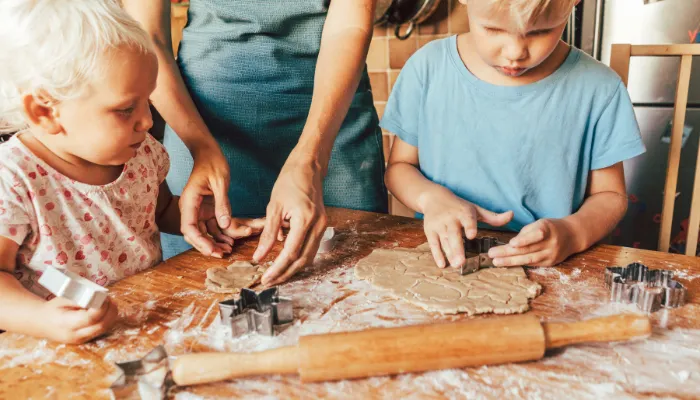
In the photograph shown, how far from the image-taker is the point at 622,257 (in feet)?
3.12

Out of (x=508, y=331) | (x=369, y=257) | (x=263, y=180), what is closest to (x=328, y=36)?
(x=263, y=180)

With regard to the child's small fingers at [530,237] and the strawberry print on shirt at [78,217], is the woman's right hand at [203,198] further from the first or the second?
the child's small fingers at [530,237]

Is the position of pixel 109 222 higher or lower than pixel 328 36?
lower

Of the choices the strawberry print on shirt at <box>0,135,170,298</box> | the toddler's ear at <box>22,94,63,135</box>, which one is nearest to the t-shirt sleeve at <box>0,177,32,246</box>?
the strawberry print on shirt at <box>0,135,170,298</box>

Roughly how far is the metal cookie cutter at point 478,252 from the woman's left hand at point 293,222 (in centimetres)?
27

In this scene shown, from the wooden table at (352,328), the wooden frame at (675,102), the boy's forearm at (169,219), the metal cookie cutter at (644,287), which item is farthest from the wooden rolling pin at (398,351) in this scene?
the wooden frame at (675,102)

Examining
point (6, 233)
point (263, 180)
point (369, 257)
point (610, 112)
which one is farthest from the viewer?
point (263, 180)

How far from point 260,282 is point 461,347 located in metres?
0.40

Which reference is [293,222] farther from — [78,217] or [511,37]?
[511,37]

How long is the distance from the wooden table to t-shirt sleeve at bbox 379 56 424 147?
44 centimetres

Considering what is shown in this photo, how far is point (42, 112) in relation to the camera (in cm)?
88

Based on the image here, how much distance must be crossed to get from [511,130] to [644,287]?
539mm

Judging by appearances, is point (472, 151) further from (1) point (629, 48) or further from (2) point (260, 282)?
(2) point (260, 282)

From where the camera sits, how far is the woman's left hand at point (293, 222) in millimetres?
896
